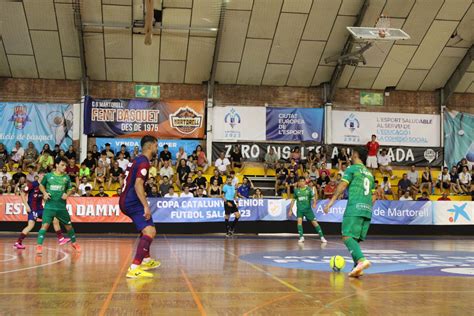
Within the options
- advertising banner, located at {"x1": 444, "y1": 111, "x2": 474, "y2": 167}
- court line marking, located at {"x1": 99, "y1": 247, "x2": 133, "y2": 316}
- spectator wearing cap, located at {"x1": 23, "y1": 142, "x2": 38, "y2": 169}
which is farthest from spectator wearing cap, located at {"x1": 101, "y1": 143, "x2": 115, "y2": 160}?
advertising banner, located at {"x1": 444, "y1": 111, "x2": 474, "y2": 167}

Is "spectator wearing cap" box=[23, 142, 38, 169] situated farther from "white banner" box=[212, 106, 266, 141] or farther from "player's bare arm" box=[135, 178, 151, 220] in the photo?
"player's bare arm" box=[135, 178, 151, 220]

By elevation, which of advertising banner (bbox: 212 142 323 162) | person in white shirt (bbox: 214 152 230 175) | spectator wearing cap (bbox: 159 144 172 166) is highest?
advertising banner (bbox: 212 142 323 162)

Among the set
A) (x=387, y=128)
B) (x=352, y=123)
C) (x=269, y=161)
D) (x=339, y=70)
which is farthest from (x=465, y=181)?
(x=269, y=161)

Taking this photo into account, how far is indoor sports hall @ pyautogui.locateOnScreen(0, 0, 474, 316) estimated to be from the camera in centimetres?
2141

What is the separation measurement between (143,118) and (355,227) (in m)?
19.9

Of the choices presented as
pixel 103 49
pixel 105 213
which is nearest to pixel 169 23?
pixel 103 49

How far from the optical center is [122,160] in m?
25.1

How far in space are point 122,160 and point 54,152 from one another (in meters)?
3.35

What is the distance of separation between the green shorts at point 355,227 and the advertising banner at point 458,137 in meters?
22.1

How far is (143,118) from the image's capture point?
89.8 ft

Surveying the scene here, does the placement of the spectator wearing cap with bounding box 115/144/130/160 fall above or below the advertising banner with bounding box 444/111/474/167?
below

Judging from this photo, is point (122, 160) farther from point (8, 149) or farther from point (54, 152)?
point (8, 149)

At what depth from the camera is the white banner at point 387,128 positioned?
93.6ft

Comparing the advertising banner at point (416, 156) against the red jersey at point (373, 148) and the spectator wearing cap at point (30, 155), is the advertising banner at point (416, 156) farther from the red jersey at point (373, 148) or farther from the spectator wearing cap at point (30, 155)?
the spectator wearing cap at point (30, 155)
